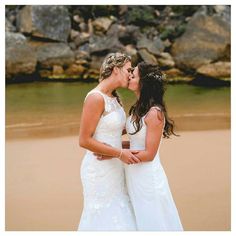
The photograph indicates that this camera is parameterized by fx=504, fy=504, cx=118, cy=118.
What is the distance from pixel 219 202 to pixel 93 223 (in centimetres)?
231

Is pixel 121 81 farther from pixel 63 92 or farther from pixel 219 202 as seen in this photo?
pixel 63 92

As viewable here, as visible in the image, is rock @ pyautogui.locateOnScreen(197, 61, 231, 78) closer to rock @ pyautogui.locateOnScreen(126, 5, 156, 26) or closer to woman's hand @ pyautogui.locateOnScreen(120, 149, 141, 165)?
rock @ pyautogui.locateOnScreen(126, 5, 156, 26)

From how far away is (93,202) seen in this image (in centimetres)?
399

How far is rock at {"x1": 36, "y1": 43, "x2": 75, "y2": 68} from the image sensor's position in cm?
1491

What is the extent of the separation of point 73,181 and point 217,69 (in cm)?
873

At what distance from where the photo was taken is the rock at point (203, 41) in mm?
14539

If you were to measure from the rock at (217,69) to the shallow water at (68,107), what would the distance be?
0.79 meters

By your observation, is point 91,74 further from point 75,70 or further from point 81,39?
point 81,39

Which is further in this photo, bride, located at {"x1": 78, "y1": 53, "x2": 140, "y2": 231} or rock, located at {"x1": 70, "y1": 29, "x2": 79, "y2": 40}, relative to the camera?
rock, located at {"x1": 70, "y1": 29, "x2": 79, "y2": 40}

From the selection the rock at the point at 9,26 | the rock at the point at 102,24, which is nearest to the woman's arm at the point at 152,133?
the rock at the point at 9,26

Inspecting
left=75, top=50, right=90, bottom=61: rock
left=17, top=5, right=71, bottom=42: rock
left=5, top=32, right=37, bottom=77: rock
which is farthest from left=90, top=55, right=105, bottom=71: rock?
left=5, top=32, right=37, bottom=77: rock

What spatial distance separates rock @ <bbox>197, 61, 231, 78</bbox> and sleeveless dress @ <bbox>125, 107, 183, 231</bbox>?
35.6 ft

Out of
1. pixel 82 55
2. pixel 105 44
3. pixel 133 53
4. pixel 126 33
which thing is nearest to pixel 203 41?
pixel 133 53

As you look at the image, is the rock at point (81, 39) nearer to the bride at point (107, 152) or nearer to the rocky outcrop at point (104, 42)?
the rocky outcrop at point (104, 42)
